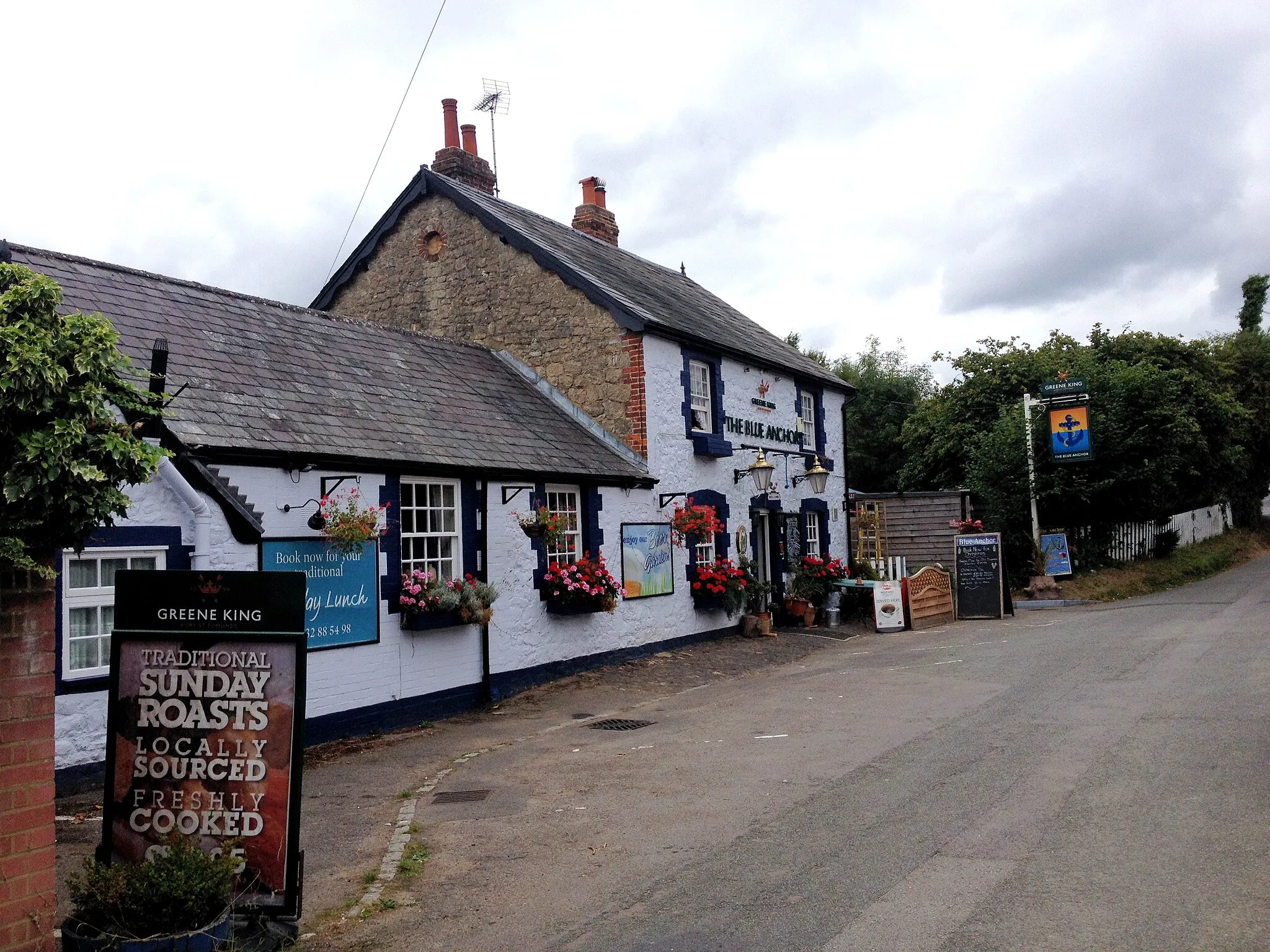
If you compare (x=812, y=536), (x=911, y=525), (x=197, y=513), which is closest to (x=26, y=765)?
(x=197, y=513)

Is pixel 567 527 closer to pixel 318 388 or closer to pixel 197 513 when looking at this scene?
pixel 318 388

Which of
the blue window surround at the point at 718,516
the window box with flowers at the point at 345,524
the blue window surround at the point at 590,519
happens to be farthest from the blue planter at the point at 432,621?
the blue window surround at the point at 718,516

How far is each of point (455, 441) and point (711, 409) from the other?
7.24 metres

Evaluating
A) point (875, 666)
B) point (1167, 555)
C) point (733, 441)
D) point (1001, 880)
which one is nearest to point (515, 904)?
point (1001, 880)

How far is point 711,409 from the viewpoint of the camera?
19.7 meters

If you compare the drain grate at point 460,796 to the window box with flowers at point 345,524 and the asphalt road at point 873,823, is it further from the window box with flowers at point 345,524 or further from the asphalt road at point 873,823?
the window box with flowers at point 345,524

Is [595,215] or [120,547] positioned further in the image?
[595,215]

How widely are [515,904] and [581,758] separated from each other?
4.17 metres

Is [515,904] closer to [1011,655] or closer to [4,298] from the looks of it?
[4,298]

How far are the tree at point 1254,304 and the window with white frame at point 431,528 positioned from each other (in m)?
49.7

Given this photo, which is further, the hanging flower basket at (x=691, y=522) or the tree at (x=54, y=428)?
the hanging flower basket at (x=691, y=522)

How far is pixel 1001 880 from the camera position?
18.8 feet

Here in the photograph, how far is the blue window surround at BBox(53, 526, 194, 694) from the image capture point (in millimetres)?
8633

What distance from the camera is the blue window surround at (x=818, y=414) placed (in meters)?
23.1
